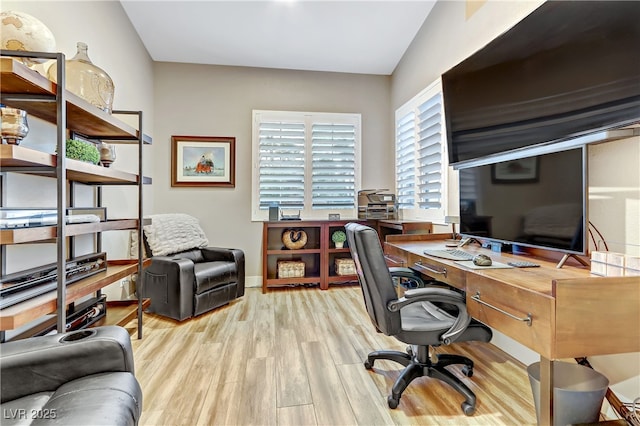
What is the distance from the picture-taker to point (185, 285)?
114 inches

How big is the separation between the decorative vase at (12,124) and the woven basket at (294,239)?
2926 millimetres

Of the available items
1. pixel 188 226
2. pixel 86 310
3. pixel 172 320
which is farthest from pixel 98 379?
pixel 188 226

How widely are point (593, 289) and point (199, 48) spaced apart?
14.0 ft

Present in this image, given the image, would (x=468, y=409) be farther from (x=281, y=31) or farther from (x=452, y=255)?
(x=281, y=31)

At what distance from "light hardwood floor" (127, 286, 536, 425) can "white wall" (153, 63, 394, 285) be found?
151cm

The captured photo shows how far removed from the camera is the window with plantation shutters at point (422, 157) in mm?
3150

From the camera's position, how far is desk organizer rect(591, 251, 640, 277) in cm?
123

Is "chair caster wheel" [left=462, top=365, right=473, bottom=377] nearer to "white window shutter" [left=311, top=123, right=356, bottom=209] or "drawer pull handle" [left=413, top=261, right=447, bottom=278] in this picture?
"drawer pull handle" [left=413, top=261, right=447, bottom=278]

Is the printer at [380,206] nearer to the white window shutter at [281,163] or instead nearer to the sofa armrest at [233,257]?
the white window shutter at [281,163]

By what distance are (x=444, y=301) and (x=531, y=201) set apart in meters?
0.82

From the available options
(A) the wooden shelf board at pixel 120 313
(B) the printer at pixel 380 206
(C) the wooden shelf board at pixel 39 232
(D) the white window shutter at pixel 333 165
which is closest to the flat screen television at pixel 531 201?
(B) the printer at pixel 380 206

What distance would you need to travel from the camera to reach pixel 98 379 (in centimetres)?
110

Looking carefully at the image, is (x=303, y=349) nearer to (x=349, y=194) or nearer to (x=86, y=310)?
(x=86, y=310)

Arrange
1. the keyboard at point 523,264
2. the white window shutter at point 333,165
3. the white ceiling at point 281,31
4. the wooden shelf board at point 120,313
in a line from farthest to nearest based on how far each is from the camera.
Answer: the white window shutter at point 333,165, the white ceiling at point 281,31, the wooden shelf board at point 120,313, the keyboard at point 523,264
